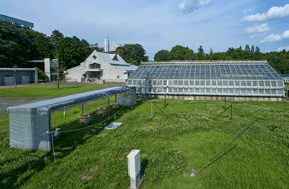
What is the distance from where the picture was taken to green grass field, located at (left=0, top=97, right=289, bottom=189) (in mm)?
8844

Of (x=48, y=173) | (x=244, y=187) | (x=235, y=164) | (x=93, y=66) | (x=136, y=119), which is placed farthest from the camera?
(x=93, y=66)

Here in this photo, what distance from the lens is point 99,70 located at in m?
70.7

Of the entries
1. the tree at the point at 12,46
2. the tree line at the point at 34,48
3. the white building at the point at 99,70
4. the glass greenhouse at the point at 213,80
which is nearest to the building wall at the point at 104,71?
the white building at the point at 99,70

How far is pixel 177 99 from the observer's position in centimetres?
3120

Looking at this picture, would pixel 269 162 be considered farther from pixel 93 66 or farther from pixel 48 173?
pixel 93 66

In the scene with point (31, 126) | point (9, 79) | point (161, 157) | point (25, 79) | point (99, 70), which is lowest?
point (161, 157)

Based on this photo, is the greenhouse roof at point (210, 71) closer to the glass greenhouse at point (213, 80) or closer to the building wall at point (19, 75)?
the glass greenhouse at point (213, 80)

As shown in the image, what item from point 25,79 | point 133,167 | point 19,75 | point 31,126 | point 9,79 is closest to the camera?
point 133,167

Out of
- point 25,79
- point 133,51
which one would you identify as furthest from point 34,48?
point 133,51

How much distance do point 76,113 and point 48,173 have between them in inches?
531

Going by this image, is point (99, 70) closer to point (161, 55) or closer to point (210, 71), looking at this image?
point (210, 71)

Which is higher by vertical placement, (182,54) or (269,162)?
(182,54)

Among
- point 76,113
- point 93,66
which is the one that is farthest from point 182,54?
point 76,113

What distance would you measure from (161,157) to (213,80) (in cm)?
2376
